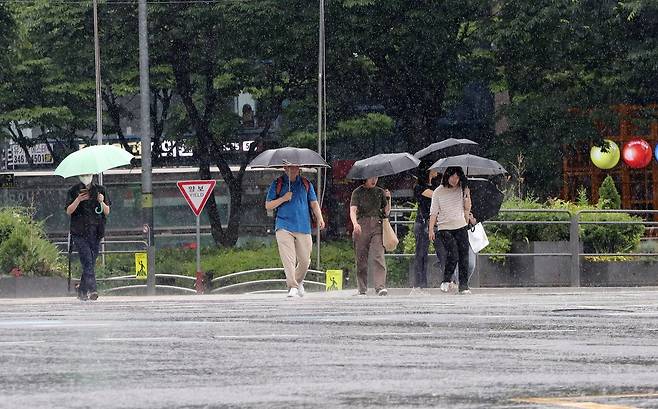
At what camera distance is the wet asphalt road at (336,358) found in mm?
6664

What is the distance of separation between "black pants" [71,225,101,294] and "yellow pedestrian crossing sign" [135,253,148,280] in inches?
379

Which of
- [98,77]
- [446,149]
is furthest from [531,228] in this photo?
[98,77]

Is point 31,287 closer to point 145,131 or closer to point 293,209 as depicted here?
point 145,131

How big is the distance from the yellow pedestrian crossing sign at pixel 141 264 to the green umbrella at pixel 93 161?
23.0 feet

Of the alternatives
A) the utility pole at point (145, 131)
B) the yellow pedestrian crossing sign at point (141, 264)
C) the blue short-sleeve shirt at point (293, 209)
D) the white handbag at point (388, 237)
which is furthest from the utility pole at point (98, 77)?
the blue short-sleeve shirt at point (293, 209)

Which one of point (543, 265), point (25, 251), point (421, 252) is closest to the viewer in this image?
point (421, 252)

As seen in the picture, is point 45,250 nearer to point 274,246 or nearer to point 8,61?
point 274,246

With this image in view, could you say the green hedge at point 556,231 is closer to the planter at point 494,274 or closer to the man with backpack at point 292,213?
the planter at point 494,274

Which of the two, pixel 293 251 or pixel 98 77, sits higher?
pixel 98 77

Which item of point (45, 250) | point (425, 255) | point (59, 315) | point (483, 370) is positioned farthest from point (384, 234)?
point (483, 370)

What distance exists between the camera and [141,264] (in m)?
29.8

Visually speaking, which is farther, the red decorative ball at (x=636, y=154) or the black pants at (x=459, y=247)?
the red decorative ball at (x=636, y=154)

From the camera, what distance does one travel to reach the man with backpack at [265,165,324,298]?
62.2 ft

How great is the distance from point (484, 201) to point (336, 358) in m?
12.6
